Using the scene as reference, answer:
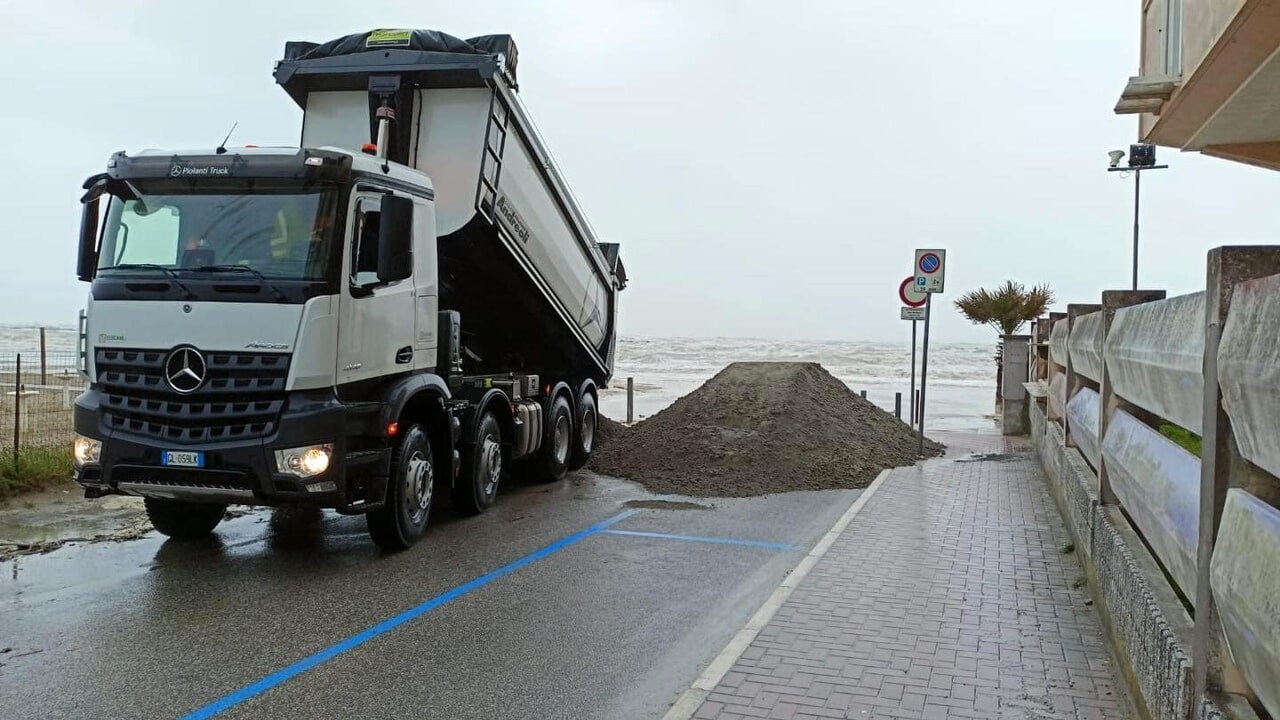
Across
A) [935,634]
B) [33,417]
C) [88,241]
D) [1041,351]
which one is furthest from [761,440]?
[33,417]

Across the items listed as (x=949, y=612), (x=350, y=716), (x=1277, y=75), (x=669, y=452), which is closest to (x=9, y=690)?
(x=350, y=716)

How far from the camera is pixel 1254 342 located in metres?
2.58

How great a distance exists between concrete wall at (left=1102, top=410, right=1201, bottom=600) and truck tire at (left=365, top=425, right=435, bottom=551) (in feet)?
17.0

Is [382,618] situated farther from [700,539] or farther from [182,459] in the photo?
[700,539]

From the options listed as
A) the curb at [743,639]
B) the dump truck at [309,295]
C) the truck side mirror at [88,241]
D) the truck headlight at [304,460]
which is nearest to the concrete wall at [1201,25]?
the curb at [743,639]

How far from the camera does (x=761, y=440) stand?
12.9 m

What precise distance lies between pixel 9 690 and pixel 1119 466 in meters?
5.68

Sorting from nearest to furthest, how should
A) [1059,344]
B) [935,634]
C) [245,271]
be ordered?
[935,634], [245,271], [1059,344]

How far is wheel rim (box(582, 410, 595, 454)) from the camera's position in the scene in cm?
1329

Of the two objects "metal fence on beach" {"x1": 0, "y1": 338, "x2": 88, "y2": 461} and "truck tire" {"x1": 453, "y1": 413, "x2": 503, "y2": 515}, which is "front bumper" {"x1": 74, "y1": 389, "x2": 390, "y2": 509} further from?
"truck tire" {"x1": 453, "y1": 413, "x2": 503, "y2": 515}

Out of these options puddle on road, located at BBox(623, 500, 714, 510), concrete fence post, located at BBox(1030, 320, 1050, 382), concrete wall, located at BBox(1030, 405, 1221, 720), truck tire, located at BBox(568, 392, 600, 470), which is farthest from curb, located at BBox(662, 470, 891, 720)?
concrete fence post, located at BBox(1030, 320, 1050, 382)

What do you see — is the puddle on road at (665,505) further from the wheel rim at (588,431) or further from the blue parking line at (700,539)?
the wheel rim at (588,431)

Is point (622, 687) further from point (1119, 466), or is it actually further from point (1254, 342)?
point (1254, 342)

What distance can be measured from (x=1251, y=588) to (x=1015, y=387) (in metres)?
17.8
